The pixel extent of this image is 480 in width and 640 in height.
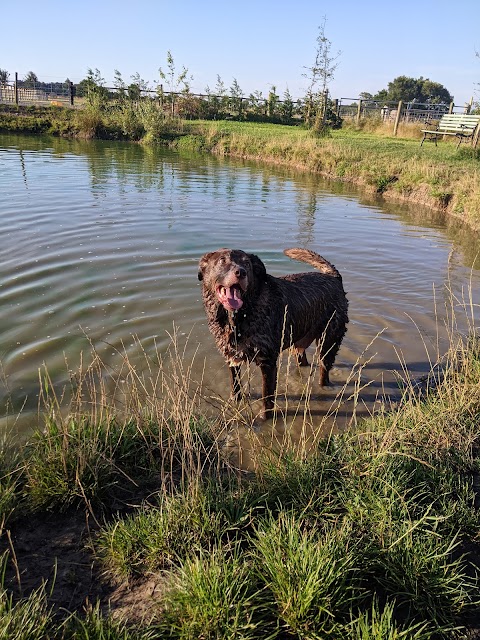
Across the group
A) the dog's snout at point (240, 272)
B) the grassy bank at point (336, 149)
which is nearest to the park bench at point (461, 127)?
the grassy bank at point (336, 149)

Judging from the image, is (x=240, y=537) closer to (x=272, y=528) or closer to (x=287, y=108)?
(x=272, y=528)

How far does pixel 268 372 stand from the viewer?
191 inches

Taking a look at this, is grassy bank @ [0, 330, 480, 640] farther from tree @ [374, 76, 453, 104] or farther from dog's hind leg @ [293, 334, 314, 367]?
tree @ [374, 76, 453, 104]

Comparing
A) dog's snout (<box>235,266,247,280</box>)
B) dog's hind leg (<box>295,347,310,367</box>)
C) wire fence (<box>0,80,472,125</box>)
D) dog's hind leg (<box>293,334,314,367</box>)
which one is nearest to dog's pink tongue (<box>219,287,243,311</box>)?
dog's snout (<box>235,266,247,280</box>)

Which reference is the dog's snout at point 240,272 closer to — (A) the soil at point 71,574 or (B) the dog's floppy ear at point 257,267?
(B) the dog's floppy ear at point 257,267

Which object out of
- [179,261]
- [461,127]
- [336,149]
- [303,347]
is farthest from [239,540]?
[461,127]

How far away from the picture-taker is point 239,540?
8.82 feet

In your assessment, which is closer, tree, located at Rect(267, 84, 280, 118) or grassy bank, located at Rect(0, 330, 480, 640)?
grassy bank, located at Rect(0, 330, 480, 640)

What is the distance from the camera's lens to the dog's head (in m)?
4.10

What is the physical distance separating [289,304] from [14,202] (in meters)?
11.6

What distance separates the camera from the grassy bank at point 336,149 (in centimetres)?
1628

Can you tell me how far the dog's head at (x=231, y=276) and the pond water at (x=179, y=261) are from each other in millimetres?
905

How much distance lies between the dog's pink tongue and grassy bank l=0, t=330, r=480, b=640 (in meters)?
1.11

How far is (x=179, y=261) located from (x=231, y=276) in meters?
5.83
